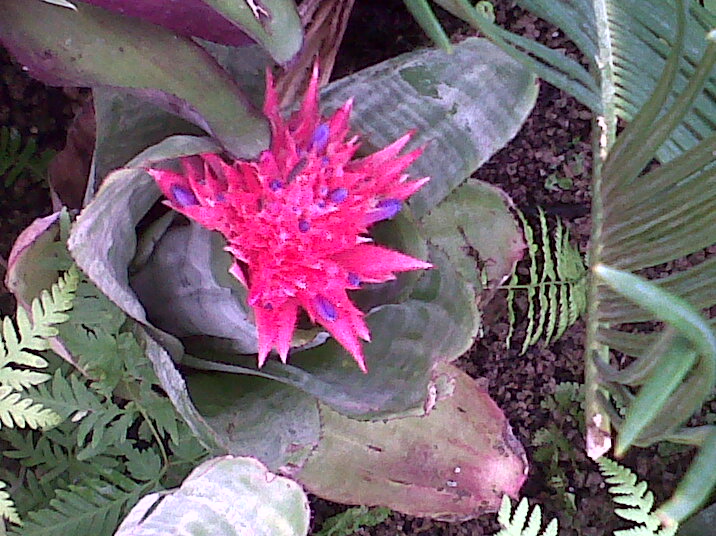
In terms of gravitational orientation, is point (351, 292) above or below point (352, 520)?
above

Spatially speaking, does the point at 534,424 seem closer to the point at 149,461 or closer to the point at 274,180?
the point at 149,461

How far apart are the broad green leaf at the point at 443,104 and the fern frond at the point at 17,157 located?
0.37 metres

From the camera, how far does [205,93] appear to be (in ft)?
1.66

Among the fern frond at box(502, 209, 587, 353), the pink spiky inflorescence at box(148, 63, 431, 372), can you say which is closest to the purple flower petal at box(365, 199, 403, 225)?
the pink spiky inflorescence at box(148, 63, 431, 372)

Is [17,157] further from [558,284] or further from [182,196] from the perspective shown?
[558,284]

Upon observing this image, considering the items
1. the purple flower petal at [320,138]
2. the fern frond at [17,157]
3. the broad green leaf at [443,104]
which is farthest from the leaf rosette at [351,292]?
the fern frond at [17,157]

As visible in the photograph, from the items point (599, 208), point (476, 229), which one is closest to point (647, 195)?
point (599, 208)

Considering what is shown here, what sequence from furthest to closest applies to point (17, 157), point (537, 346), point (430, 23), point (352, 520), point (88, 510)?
point (537, 346) → point (352, 520) → point (17, 157) → point (88, 510) → point (430, 23)

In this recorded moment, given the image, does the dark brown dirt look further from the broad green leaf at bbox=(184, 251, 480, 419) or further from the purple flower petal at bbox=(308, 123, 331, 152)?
the purple flower petal at bbox=(308, 123, 331, 152)

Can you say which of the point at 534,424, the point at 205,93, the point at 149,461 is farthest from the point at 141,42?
the point at 534,424

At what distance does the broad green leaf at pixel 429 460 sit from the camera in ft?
2.34

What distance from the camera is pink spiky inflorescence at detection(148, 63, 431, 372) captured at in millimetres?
485

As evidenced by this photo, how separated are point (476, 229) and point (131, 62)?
38 cm

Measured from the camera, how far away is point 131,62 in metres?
0.49
